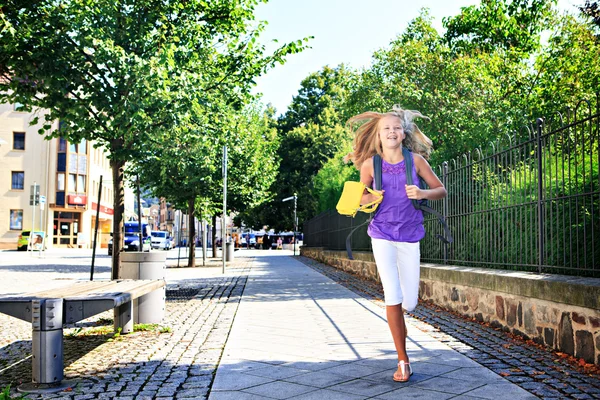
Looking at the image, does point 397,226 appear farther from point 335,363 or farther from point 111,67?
point 111,67

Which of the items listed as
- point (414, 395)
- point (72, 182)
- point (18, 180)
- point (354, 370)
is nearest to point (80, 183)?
point (72, 182)

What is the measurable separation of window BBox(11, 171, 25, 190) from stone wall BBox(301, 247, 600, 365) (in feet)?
174

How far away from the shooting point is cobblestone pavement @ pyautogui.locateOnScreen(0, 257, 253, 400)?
4688 millimetres

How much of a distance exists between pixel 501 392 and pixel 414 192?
1437 mm

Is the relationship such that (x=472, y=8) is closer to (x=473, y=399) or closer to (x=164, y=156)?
(x=164, y=156)

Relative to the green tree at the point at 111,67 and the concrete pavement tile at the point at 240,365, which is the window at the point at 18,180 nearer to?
the green tree at the point at 111,67

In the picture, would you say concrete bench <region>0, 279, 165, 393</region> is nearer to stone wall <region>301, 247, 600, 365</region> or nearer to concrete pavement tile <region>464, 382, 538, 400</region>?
concrete pavement tile <region>464, 382, 538, 400</region>

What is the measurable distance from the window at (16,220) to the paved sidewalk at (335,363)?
171ft

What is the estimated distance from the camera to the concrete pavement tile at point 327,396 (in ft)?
14.2

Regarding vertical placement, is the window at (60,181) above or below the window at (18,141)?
below

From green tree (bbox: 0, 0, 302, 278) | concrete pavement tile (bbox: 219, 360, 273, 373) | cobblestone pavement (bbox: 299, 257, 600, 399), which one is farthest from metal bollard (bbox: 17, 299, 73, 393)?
green tree (bbox: 0, 0, 302, 278)

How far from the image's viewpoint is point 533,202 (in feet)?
23.1

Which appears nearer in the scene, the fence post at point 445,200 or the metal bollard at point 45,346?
the metal bollard at point 45,346

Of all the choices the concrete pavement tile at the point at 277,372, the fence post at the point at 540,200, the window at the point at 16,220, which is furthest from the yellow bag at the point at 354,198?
the window at the point at 16,220
